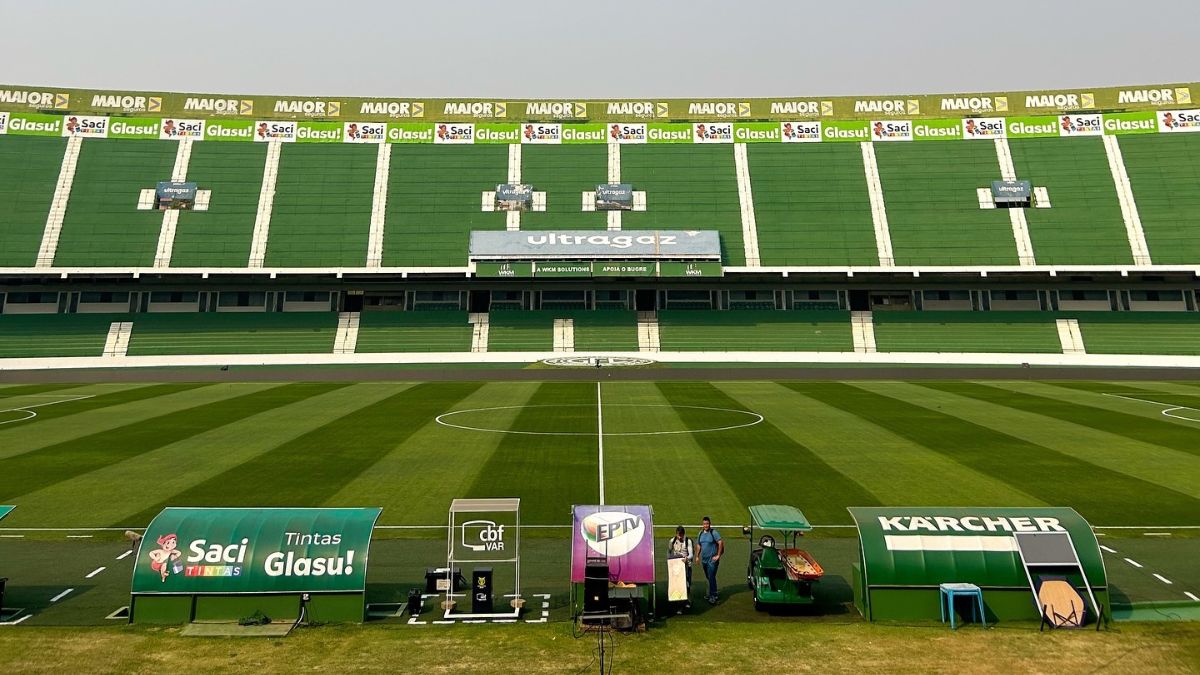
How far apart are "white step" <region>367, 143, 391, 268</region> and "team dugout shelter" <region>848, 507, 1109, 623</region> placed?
56830mm

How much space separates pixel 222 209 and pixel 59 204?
570 inches

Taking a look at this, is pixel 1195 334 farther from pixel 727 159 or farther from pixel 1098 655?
pixel 1098 655

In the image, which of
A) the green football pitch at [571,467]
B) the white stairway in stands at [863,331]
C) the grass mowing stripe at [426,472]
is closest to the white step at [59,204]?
the green football pitch at [571,467]

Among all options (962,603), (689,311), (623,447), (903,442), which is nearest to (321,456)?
(623,447)

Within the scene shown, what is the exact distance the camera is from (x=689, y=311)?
61781 mm

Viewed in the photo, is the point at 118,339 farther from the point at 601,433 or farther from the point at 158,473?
the point at 601,433

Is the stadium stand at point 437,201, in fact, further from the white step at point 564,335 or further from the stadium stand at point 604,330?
the stadium stand at point 604,330

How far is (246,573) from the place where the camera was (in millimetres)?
11016

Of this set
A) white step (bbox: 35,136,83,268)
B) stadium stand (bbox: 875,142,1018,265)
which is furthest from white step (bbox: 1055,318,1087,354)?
white step (bbox: 35,136,83,268)

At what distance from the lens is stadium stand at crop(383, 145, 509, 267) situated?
62.2 m

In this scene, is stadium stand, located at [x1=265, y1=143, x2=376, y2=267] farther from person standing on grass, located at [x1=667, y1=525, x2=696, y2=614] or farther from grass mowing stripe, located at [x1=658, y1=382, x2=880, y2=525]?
person standing on grass, located at [x1=667, y1=525, x2=696, y2=614]

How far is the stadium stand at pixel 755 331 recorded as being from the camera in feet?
190

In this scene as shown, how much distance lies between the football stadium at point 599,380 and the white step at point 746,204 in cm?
46

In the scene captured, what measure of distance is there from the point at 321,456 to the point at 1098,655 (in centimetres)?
2103
